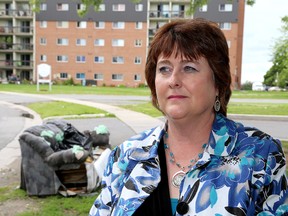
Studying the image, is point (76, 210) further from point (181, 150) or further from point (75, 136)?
point (181, 150)

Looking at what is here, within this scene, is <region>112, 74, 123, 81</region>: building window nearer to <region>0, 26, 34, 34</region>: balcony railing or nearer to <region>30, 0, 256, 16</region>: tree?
<region>0, 26, 34, 34</region>: balcony railing

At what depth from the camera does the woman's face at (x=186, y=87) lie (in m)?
1.75

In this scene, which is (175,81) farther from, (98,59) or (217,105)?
(98,59)

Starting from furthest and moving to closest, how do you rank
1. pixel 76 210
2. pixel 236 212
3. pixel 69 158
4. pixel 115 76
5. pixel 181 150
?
pixel 115 76 < pixel 69 158 < pixel 76 210 < pixel 181 150 < pixel 236 212

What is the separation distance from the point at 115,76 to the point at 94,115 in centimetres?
4413

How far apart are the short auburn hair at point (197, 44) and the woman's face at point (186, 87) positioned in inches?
1.2

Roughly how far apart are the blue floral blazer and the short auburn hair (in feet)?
0.82

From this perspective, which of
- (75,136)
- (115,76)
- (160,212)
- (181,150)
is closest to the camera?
(160,212)

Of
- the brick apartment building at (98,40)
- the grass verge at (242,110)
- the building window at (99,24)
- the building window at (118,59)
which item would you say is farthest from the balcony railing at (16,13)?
the grass verge at (242,110)

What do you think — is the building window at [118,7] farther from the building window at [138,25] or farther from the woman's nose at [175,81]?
the woman's nose at [175,81]

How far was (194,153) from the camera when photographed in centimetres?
185

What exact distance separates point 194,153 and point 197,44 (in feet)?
1.73

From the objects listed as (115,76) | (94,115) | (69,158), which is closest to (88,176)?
(69,158)

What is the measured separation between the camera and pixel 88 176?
199 inches
